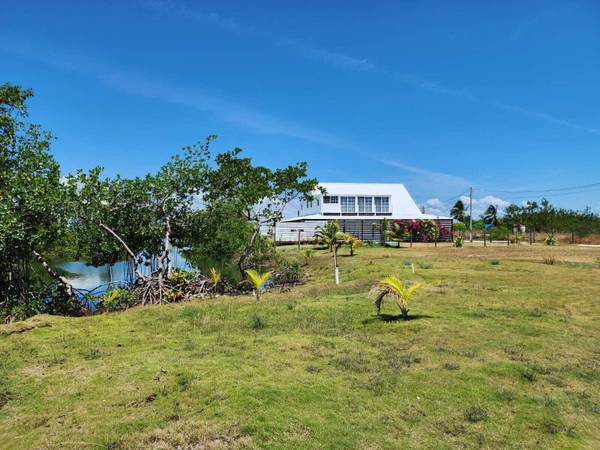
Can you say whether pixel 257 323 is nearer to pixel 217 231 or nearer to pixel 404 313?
pixel 404 313

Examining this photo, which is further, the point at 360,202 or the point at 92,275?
the point at 360,202

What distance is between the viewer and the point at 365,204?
51281mm

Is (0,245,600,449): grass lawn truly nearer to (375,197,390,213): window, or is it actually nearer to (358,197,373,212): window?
(358,197,373,212): window

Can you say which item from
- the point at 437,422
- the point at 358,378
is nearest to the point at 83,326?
the point at 358,378

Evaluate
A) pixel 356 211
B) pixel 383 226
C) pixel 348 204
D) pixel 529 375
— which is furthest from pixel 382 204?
pixel 529 375

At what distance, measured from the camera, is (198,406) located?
5.91 m

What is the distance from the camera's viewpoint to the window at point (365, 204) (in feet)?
167

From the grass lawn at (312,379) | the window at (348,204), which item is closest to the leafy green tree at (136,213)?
the grass lawn at (312,379)

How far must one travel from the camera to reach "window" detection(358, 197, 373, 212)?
51.0 metres

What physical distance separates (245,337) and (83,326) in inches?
210

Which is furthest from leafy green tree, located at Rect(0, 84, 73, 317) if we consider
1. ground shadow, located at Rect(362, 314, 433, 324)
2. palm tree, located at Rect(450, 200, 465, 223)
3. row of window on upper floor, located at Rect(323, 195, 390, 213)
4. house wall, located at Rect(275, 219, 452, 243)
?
palm tree, located at Rect(450, 200, 465, 223)

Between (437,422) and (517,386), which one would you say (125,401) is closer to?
(437,422)

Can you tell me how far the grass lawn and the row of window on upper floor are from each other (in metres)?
37.5

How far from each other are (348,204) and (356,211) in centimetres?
123
